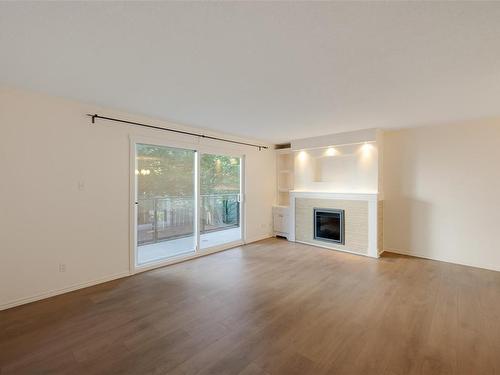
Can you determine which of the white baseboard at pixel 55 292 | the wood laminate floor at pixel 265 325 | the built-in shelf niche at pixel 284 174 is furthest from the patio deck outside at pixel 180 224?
the built-in shelf niche at pixel 284 174

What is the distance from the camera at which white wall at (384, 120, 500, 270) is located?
156 inches

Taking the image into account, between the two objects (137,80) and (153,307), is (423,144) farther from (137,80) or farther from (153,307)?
(153,307)

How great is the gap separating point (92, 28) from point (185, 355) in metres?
2.60

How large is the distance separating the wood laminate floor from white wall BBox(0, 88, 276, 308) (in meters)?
0.32

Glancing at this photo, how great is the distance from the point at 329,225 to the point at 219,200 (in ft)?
8.31

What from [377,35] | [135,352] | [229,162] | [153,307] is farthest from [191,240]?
[377,35]

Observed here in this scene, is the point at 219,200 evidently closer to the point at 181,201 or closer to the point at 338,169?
the point at 181,201

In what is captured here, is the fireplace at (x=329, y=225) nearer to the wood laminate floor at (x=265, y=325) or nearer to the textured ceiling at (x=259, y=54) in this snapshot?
the wood laminate floor at (x=265, y=325)

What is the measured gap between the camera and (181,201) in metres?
4.70

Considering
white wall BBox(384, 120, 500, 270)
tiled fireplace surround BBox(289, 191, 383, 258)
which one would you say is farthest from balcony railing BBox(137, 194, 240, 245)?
white wall BBox(384, 120, 500, 270)

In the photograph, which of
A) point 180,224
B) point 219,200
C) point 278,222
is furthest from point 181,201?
point 278,222

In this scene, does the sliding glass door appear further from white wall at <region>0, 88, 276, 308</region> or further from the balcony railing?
white wall at <region>0, 88, 276, 308</region>

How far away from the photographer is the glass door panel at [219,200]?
4965mm

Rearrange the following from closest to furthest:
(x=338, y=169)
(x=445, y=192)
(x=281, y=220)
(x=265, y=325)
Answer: (x=265, y=325) → (x=445, y=192) → (x=338, y=169) → (x=281, y=220)
